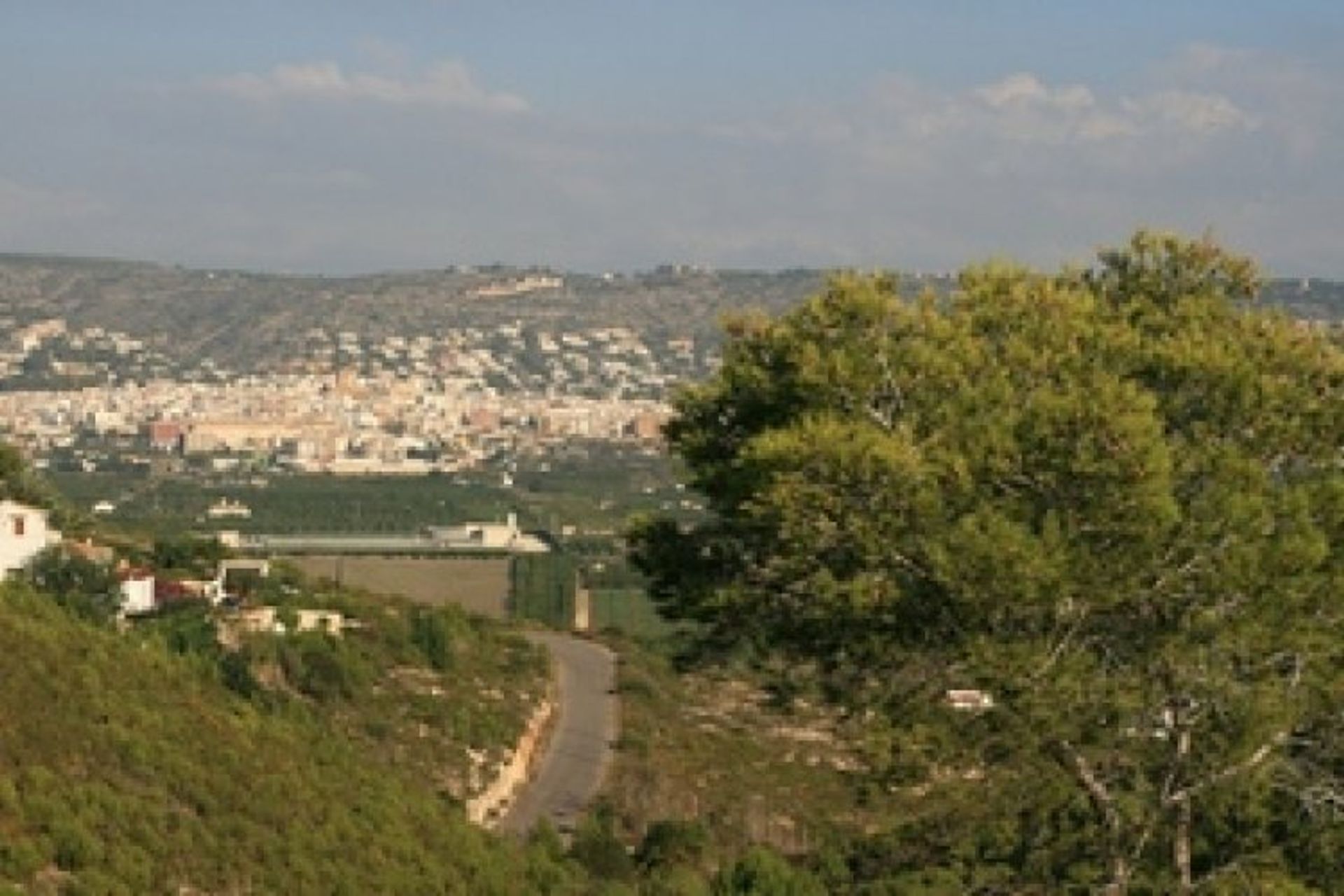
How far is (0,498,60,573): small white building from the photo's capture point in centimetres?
3328

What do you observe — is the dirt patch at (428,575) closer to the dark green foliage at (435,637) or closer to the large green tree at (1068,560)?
the dark green foliage at (435,637)

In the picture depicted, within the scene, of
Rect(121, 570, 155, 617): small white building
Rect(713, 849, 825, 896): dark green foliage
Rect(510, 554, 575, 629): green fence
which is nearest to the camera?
Rect(713, 849, 825, 896): dark green foliage

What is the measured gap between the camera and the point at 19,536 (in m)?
33.6

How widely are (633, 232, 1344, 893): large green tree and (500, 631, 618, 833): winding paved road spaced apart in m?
18.5

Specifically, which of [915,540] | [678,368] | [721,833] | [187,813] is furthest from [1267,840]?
[678,368]

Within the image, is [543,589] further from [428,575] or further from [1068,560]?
[1068,560]

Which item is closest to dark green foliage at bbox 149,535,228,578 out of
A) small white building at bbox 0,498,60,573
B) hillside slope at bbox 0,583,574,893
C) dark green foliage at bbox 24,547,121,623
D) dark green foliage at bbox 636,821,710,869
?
small white building at bbox 0,498,60,573

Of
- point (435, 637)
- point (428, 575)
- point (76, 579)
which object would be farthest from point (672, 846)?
point (428, 575)

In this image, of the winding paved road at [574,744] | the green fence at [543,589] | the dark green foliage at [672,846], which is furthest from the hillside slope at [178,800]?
the green fence at [543,589]

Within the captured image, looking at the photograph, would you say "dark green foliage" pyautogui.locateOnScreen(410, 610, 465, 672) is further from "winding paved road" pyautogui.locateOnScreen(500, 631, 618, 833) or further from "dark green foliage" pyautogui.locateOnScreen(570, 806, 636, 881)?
"dark green foliage" pyautogui.locateOnScreen(570, 806, 636, 881)

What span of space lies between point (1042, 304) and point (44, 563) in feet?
81.9

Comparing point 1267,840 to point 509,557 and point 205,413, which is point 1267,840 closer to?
point 509,557

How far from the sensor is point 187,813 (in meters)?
16.9

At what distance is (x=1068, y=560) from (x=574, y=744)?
26.2 metres
